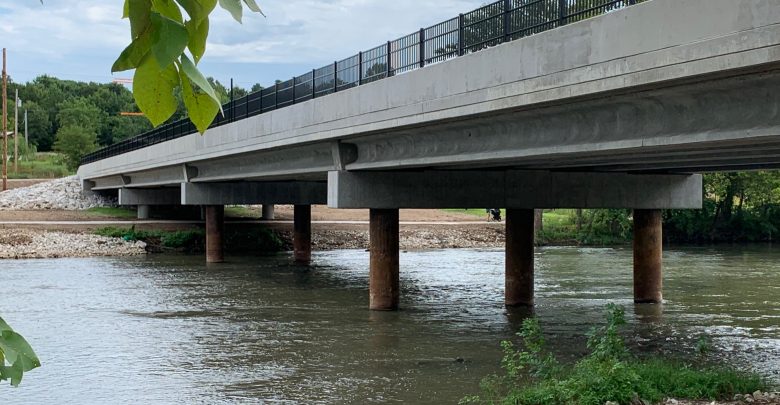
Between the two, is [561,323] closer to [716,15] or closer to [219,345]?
[219,345]

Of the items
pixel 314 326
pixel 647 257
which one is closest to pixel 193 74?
pixel 314 326

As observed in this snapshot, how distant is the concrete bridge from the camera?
1128 cm

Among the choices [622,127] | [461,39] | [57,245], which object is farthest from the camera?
[57,245]

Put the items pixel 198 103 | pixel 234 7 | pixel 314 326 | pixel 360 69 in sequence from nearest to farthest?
pixel 234 7, pixel 198 103, pixel 314 326, pixel 360 69

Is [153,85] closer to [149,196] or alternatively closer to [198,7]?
[198,7]

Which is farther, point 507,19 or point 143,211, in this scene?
point 143,211

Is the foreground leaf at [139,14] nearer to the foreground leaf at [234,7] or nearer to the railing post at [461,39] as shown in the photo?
the foreground leaf at [234,7]

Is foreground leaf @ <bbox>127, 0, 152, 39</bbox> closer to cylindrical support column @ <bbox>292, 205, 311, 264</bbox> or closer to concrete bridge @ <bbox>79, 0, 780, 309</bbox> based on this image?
concrete bridge @ <bbox>79, 0, 780, 309</bbox>

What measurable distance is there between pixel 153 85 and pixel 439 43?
17.4m

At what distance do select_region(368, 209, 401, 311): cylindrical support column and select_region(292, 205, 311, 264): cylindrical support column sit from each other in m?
19.3

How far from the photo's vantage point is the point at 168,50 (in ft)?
5.10

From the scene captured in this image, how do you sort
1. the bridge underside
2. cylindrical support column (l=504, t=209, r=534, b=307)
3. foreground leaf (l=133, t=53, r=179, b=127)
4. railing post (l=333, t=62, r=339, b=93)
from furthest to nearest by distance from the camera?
cylindrical support column (l=504, t=209, r=534, b=307) → railing post (l=333, t=62, r=339, b=93) → the bridge underside → foreground leaf (l=133, t=53, r=179, b=127)

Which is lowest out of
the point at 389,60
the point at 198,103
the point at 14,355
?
the point at 14,355

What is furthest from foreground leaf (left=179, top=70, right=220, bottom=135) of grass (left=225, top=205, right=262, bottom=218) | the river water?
grass (left=225, top=205, right=262, bottom=218)
